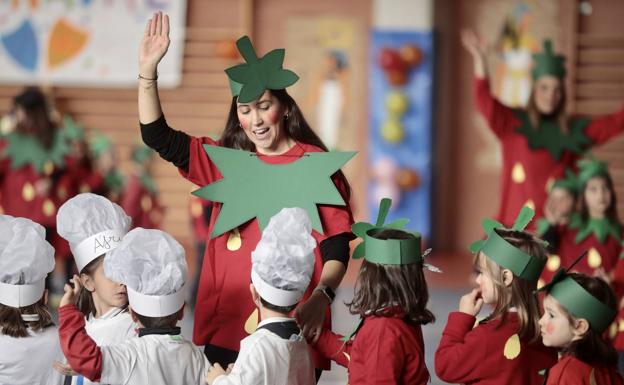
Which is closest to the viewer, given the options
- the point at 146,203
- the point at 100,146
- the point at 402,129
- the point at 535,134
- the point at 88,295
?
the point at 88,295

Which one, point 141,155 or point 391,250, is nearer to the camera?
point 391,250

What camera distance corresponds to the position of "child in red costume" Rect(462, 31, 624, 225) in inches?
222

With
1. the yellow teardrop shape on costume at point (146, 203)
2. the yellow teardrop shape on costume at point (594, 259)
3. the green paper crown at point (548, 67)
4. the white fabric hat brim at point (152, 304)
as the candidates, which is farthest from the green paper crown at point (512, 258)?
the yellow teardrop shape on costume at point (146, 203)

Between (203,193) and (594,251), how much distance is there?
8.90 ft

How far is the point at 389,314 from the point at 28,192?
4420mm

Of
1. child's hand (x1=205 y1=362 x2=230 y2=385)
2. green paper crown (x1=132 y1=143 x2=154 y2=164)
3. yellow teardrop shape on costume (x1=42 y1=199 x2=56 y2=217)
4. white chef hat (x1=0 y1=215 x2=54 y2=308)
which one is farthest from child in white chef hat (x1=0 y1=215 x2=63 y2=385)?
green paper crown (x1=132 y1=143 x2=154 y2=164)

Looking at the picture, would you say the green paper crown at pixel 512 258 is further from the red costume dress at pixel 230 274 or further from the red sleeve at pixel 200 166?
the red sleeve at pixel 200 166

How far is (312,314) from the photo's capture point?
9.36 ft

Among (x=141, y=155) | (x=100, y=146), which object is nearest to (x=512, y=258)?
(x=141, y=155)

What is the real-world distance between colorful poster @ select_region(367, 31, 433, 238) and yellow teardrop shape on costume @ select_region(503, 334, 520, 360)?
698 centimetres

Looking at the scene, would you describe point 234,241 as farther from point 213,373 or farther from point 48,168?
point 48,168

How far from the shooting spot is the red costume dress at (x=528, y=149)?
18.5 feet

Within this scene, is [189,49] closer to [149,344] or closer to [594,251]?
[594,251]

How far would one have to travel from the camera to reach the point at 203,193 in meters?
3.13
